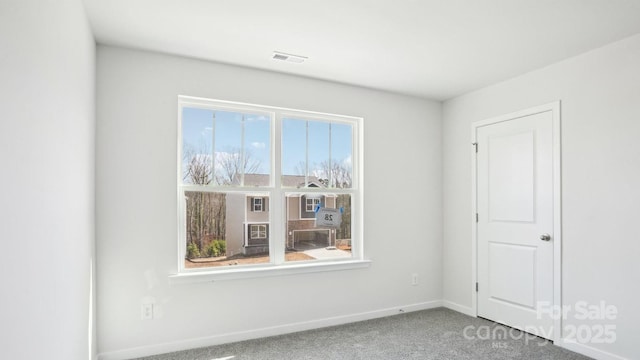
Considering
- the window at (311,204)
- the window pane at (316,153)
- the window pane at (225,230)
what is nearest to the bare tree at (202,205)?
the window pane at (225,230)

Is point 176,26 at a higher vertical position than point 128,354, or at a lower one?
higher

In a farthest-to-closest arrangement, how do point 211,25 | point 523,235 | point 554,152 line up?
point 523,235 < point 554,152 < point 211,25

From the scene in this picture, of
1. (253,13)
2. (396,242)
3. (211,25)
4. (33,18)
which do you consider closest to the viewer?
(33,18)

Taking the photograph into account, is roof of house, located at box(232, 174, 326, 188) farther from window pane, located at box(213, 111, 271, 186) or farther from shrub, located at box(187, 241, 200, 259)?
shrub, located at box(187, 241, 200, 259)

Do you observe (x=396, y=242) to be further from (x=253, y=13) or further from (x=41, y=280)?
(x=41, y=280)

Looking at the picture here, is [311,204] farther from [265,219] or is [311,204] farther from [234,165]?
[234,165]

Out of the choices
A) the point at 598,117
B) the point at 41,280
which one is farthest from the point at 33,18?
the point at 598,117

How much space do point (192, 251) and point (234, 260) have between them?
384 mm

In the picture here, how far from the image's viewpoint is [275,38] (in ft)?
9.44

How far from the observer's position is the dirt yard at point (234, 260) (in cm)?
333

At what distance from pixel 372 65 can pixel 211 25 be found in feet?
4.79

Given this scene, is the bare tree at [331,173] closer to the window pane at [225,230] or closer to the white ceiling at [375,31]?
the window pane at [225,230]

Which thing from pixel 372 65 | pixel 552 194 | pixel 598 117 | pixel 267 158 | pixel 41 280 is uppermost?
pixel 372 65

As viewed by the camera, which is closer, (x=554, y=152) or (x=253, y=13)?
(x=253, y=13)
